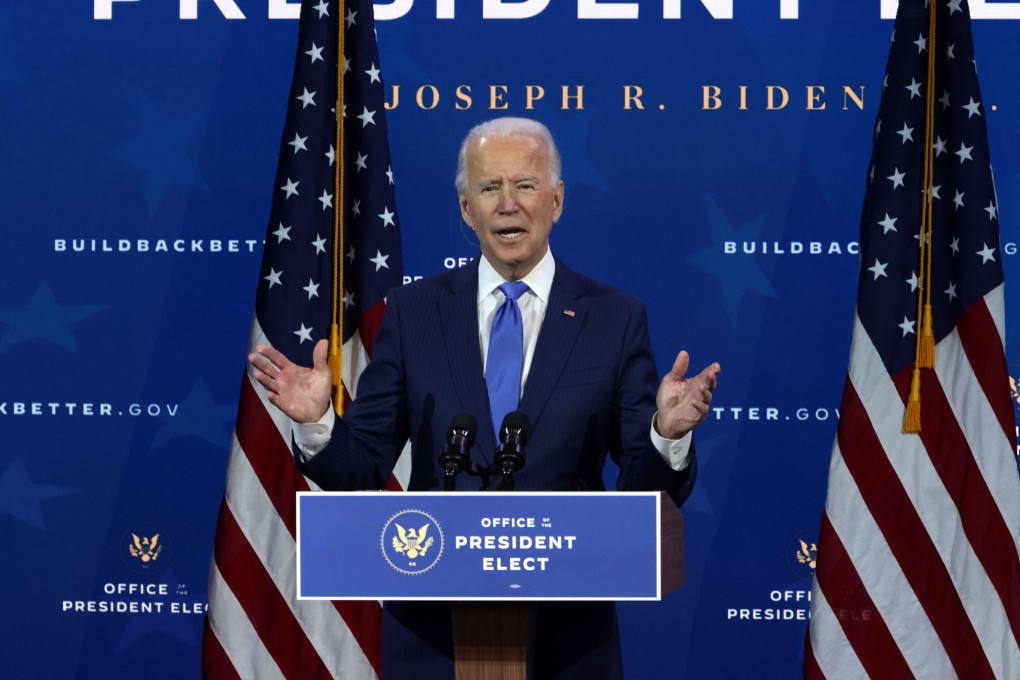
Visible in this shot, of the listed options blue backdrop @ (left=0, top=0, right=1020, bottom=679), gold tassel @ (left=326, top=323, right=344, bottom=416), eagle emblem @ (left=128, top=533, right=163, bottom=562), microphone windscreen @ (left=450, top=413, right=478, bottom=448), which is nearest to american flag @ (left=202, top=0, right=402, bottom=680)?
gold tassel @ (left=326, top=323, right=344, bottom=416)

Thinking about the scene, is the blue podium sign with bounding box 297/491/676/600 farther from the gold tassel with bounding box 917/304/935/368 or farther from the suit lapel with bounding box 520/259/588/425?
the gold tassel with bounding box 917/304/935/368

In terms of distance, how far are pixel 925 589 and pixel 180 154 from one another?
8.61 ft

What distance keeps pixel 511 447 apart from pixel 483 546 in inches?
7.1

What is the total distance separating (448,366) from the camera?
2.32 m

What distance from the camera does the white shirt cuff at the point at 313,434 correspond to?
2135mm

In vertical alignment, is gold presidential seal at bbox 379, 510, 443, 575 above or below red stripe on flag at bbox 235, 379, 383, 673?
below

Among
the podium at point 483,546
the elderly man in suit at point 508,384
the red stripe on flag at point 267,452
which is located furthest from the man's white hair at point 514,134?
the red stripe on flag at point 267,452

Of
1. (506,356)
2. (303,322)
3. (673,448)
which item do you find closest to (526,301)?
(506,356)

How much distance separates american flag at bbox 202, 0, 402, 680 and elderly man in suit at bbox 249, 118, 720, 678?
118 centimetres

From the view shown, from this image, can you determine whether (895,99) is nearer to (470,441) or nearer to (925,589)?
(925,589)

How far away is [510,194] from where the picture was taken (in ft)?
7.69

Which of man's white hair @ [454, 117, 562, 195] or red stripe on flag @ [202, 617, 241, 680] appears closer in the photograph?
man's white hair @ [454, 117, 562, 195]

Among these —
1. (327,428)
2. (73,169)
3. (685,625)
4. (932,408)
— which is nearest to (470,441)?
(327,428)

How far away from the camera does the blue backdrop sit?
13.1 feet
